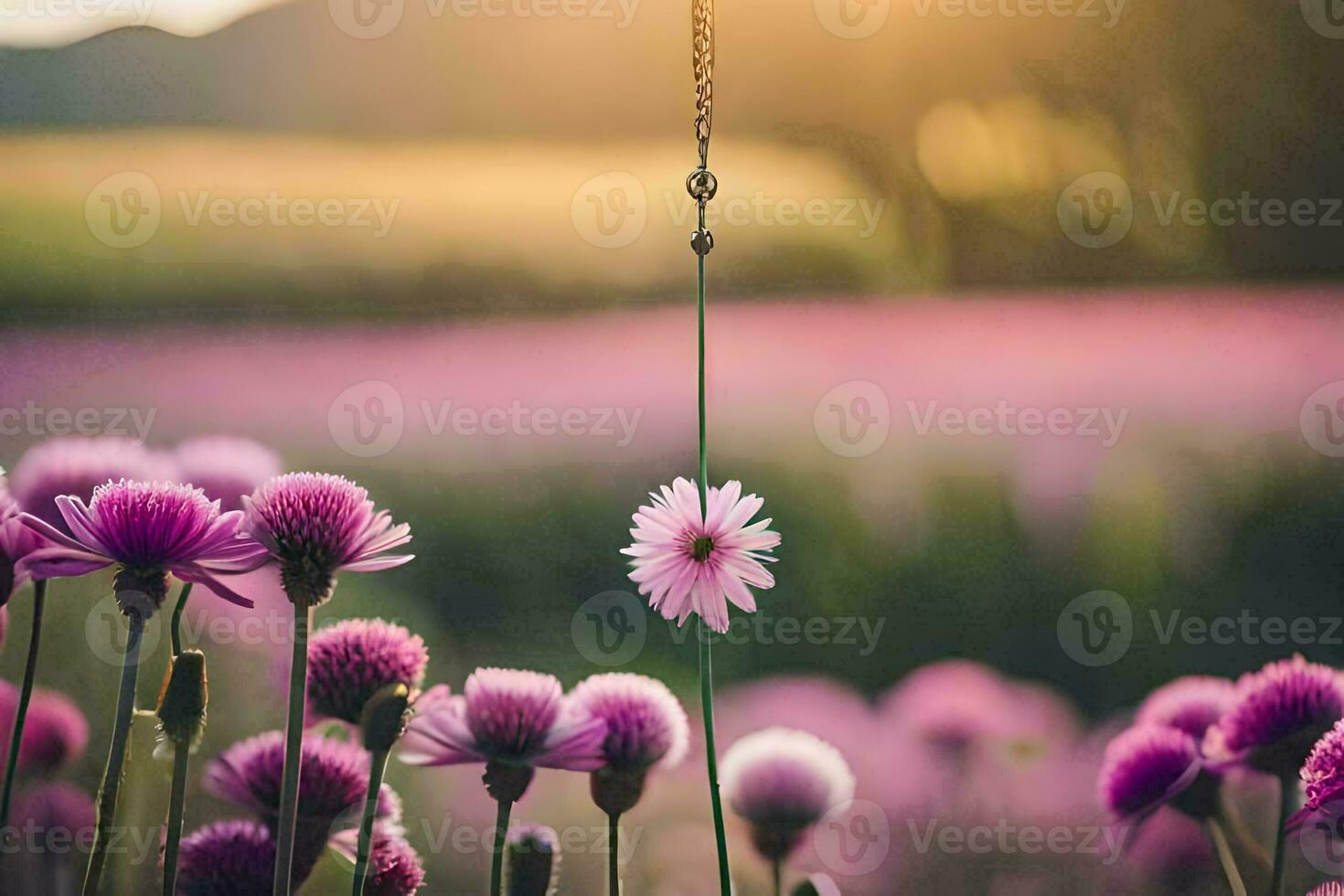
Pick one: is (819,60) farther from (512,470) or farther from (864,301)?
(512,470)

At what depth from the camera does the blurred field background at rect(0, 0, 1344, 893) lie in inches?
56.7

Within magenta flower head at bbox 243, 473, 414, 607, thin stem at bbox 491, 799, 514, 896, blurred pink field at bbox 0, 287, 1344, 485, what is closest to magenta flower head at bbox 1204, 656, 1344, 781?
blurred pink field at bbox 0, 287, 1344, 485

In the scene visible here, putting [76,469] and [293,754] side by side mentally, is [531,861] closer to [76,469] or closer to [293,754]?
[293,754]

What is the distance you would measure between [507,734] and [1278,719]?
1.12 metres

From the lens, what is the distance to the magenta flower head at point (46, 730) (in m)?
1.39

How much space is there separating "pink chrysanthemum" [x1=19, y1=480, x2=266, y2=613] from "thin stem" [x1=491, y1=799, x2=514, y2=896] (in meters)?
0.49

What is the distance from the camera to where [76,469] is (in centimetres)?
142

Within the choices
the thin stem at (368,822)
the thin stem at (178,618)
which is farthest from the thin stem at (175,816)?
the thin stem at (368,822)

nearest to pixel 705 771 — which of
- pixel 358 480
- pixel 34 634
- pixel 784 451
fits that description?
pixel 784 451

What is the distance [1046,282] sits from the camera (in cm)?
146

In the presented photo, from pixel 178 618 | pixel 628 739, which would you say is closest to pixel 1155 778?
pixel 628 739

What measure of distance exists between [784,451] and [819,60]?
60cm

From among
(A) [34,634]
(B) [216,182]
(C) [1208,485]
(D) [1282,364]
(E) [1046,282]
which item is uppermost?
(B) [216,182]

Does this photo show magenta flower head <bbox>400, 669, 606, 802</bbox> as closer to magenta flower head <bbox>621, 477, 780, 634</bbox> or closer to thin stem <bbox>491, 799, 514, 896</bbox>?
thin stem <bbox>491, 799, 514, 896</bbox>
